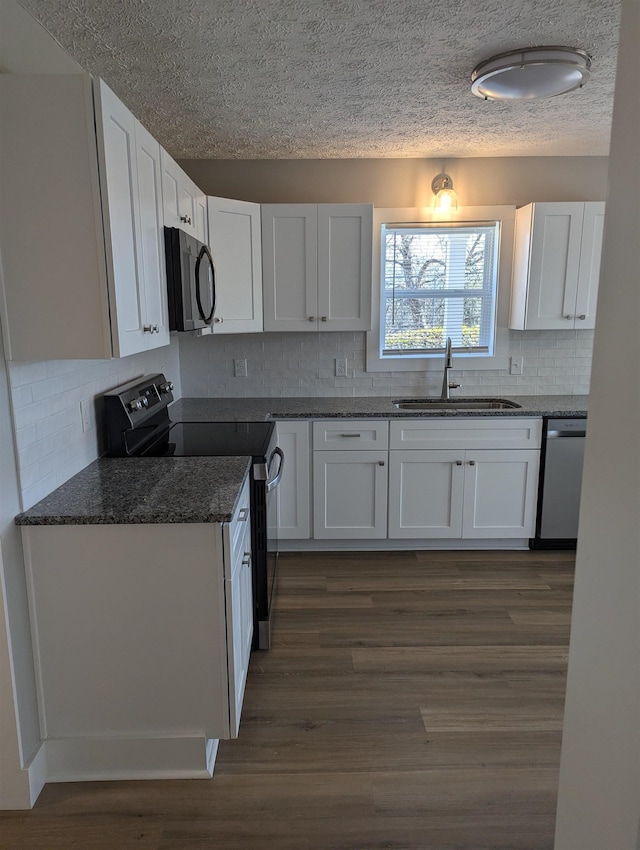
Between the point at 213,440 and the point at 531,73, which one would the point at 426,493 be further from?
the point at 531,73

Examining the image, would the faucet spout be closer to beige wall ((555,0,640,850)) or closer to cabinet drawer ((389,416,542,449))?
cabinet drawer ((389,416,542,449))

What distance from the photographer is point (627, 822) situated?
28.3 inches

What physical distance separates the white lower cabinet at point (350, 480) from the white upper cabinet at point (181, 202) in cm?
129

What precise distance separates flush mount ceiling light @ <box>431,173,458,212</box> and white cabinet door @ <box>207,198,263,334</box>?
1.15m

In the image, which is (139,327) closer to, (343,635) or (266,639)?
(266,639)

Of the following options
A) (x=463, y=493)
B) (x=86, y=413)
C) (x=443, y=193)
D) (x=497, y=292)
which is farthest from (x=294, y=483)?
(x=443, y=193)

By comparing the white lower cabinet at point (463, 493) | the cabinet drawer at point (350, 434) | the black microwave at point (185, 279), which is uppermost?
the black microwave at point (185, 279)

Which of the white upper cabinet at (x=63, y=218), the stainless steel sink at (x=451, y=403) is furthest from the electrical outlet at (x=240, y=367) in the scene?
the white upper cabinet at (x=63, y=218)

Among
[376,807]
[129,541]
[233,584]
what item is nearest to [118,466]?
[129,541]

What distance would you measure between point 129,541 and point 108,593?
0.18 m

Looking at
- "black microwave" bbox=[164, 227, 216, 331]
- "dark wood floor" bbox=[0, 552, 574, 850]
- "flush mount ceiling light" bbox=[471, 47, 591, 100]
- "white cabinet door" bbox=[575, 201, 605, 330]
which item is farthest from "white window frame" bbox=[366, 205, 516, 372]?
"dark wood floor" bbox=[0, 552, 574, 850]

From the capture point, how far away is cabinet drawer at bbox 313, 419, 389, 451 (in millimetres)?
3385

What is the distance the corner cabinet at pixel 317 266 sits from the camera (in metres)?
3.46

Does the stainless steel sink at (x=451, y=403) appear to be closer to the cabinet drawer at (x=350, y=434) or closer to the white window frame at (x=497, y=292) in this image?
the white window frame at (x=497, y=292)
